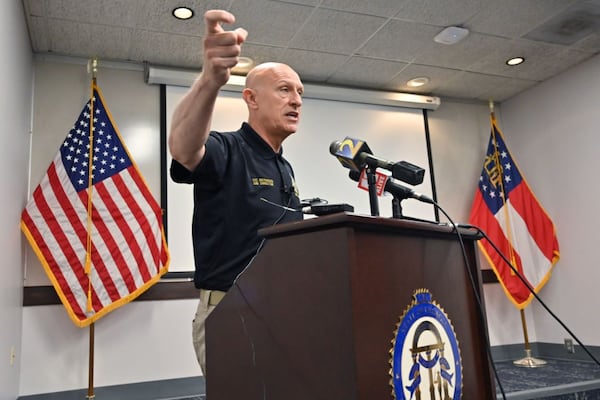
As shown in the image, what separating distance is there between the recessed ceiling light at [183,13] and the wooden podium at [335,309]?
249 centimetres

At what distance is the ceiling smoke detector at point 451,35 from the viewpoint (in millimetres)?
3400

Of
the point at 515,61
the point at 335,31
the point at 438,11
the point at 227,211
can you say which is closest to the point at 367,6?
the point at 335,31

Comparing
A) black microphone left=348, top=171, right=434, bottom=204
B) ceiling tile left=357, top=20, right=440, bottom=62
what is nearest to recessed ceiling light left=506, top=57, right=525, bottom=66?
ceiling tile left=357, top=20, right=440, bottom=62

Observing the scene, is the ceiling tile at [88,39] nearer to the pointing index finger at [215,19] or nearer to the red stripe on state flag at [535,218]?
the pointing index finger at [215,19]

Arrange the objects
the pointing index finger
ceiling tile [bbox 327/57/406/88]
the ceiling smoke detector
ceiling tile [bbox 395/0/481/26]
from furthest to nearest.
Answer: ceiling tile [bbox 327/57/406/88]
the ceiling smoke detector
ceiling tile [bbox 395/0/481/26]
the pointing index finger

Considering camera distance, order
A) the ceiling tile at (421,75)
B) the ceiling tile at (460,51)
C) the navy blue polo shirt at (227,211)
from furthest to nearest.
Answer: the ceiling tile at (421,75) → the ceiling tile at (460,51) → the navy blue polo shirt at (227,211)

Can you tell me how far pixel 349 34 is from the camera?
3.42 m

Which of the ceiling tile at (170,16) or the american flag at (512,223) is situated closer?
A: the ceiling tile at (170,16)

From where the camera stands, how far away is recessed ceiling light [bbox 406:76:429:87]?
4225mm

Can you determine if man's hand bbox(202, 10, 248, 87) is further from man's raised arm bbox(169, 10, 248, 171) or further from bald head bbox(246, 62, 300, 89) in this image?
bald head bbox(246, 62, 300, 89)

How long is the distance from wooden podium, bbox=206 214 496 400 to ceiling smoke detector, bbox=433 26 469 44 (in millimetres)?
2783

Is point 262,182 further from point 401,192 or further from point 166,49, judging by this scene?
point 166,49

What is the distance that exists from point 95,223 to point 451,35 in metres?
2.75

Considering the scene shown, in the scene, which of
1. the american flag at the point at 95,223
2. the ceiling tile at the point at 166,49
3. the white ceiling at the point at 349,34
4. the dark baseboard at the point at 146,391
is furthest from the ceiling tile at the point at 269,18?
the dark baseboard at the point at 146,391
